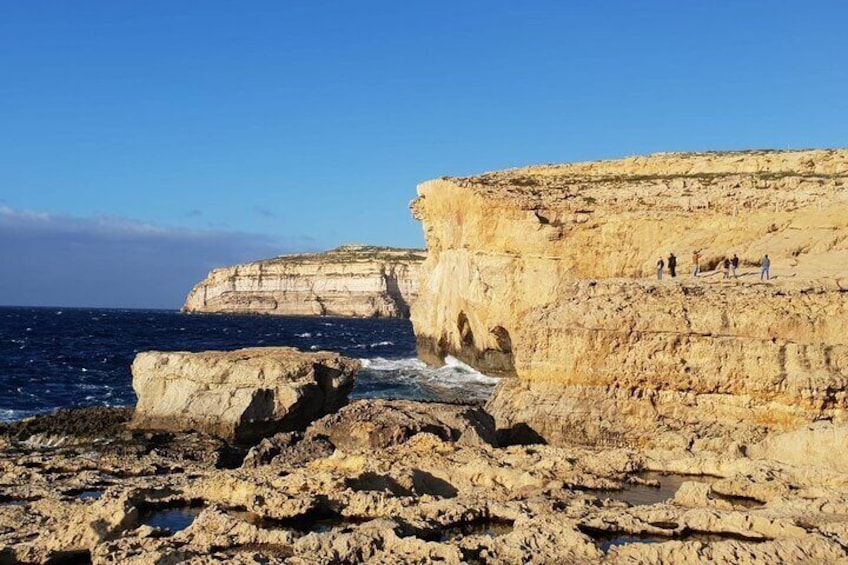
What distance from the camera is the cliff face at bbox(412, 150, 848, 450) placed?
19391mm

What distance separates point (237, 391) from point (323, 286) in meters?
117

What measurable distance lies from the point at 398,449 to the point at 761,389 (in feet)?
29.7

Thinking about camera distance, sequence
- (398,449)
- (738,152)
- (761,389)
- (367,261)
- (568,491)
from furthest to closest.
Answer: (367,261) → (738,152) → (761,389) → (398,449) → (568,491)

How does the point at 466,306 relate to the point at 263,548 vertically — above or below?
above

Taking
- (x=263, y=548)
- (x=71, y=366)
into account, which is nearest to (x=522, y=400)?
(x=263, y=548)

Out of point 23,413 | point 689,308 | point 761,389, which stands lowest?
point 23,413

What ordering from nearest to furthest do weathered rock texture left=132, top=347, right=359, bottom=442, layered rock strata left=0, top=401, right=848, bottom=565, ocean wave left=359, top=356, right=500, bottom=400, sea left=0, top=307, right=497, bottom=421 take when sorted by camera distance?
1. layered rock strata left=0, top=401, right=848, bottom=565
2. weathered rock texture left=132, top=347, right=359, bottom=442
3. sea left=0, top=307, right=497, bottom=421
4. ocean wave left=359, top=356, right=500, bottom=400

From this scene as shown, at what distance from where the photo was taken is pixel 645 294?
21.3 m

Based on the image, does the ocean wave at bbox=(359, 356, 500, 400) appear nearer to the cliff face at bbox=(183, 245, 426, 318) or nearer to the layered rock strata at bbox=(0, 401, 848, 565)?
the layered rock strata at bbox=(0, 401, 848, 565)

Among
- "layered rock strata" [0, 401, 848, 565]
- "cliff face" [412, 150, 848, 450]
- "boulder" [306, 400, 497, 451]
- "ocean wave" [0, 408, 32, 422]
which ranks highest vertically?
"cliff face" [412, 150, 848, 450]

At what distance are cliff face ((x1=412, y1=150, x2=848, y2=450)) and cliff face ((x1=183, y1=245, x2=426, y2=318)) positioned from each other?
285 feet

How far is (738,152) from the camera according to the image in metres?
38.8

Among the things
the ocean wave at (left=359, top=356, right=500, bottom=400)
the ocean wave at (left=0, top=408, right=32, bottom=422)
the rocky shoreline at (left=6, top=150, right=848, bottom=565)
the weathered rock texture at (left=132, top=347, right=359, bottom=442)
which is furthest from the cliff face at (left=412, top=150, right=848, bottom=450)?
the ocean wave at (left=0, top=408, right=32, bottom=422)

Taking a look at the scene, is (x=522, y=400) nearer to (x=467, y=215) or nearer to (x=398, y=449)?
(x=398, y=449)
